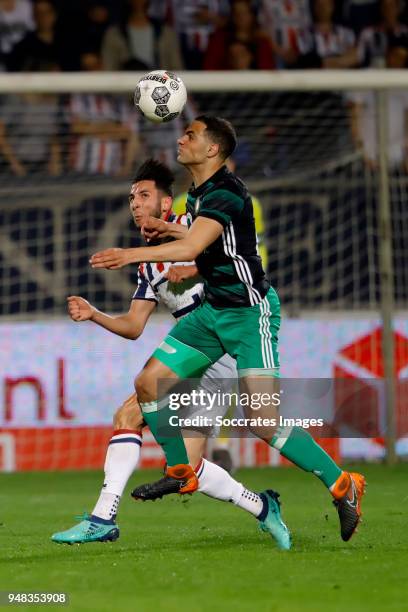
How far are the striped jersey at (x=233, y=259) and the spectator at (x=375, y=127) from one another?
5.28 metres

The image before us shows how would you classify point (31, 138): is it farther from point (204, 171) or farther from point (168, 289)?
point (204, 171)

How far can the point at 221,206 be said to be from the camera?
5770 millimetres

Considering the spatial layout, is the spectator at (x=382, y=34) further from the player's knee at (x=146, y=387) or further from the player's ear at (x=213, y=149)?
the player's knee at (x=146, y=387)

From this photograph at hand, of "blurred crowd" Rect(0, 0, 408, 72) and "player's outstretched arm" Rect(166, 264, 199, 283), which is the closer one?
"player's outstretched arm" Rect(166, 264, 199, 283)

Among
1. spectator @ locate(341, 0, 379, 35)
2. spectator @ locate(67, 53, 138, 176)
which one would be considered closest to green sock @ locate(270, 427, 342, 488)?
spectator @ locate(67, 53, 138, 176)

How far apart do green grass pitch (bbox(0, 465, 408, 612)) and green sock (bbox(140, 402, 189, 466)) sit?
1.30 ft

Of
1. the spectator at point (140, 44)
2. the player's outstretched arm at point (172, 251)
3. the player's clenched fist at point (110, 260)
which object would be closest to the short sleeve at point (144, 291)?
the player's outstretched arm at point (172, 251)

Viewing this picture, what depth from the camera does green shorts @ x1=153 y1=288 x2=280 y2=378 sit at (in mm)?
5848

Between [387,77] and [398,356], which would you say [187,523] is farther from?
[387,77]

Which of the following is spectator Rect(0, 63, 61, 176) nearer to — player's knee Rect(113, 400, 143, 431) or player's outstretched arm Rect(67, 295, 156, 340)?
player's outstretched arm Rect(67, 295, 156, 340)

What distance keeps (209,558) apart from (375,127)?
6.56 m

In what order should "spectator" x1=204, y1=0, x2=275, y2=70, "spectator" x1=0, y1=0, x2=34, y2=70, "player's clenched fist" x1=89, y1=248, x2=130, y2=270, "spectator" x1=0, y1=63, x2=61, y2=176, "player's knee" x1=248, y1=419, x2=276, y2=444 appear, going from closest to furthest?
1. "player's clenched fist" x1=89, y1=248, x2=130, y2=270
2. "player's knee" x1=248, y1=419, x2=276, y2=444
3. "spectator" x1=0, y1=63, x2=61, y2=176
4. "spectator" x1=204, y1=0, x2=275, y2=70
5. "spectator" x1=0, y1=0, x2=34, y2=70

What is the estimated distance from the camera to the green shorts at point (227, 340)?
5848 millimetres

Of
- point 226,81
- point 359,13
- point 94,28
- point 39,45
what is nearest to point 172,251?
point 226,81
